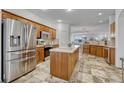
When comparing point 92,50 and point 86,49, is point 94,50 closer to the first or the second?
point 92,50

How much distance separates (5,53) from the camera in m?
2.77

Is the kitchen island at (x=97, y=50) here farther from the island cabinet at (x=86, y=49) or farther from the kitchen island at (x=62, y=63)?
the kitchen island at (x=62, y=63)

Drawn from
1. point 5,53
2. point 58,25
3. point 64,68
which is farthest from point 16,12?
point 58,25

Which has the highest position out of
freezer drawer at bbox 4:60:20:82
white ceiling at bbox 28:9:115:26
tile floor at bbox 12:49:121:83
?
white ceiling at bbox 28:9:115:26

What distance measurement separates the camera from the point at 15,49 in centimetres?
298

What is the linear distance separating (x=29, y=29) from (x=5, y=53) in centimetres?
125

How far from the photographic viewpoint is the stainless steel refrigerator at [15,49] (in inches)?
109

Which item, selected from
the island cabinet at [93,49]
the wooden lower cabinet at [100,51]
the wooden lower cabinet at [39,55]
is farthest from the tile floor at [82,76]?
the island cabinet at [93,49]

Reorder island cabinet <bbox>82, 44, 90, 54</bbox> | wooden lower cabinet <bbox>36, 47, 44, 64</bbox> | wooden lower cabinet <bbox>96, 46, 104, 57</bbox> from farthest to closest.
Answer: island cabinet <bbox>82, 44, 90, 54</bbox>
wooden lower cabinet <bbox>96, 46, 104, 57</bbox>
wooden lower cabinet <bbox>36, 47, 44, 64</bbox>

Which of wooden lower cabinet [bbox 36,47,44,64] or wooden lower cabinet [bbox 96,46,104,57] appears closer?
wooden lower cabinet [bbox 36,47,44,64]

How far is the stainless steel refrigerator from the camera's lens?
9.09 ft

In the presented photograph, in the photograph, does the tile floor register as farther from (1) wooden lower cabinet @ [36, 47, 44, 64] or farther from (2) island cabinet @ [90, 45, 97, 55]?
(2) island cabinet @ [90, 45, 97, 55]

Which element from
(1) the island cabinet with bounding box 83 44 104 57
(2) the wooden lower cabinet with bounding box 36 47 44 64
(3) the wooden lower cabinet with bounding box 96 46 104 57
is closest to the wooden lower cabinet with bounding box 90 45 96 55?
(1) the island cabinet with bounding box 83 44 104 57
